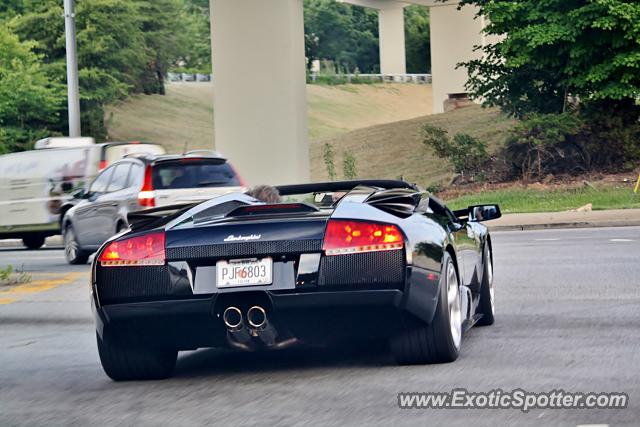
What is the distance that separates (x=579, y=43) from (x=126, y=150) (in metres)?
12.2

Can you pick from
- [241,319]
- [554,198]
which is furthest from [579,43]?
[241,319]

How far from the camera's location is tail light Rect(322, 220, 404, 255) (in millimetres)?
7887

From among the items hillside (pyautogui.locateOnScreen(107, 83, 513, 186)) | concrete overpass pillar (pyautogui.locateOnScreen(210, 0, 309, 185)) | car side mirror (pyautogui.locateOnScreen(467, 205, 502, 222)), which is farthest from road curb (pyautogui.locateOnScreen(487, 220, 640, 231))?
car side mirror (pyautogui.locateOnScreen(467, 205, 502, 222))

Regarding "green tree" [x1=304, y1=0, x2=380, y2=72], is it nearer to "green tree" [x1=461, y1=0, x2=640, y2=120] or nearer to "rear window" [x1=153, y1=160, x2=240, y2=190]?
"green tree" [x1=461, y1=0, x2=640, y2=120]

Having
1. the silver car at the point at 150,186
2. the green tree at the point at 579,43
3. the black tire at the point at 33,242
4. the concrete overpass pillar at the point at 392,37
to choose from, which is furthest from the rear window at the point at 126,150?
the concrete overpass pillar at the point at 392,37

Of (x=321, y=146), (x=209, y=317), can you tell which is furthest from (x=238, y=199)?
(x=321, y=146)

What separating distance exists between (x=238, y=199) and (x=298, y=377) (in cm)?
128

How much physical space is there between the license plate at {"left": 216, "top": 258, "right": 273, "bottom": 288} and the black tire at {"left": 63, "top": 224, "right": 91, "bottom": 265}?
13793mm

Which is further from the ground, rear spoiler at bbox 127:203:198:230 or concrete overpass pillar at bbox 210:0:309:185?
concrete overpass pillar at bbox 210:0:309:185

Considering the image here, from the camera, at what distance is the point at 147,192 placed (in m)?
19.8

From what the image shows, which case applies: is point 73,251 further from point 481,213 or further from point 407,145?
point 407,145

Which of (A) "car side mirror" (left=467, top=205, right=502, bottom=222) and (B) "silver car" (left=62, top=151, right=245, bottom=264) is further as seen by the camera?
(B) "silver car" (left=62, top=151, right=245, bottom=264)

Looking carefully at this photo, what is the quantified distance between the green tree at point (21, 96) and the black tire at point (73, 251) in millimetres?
32532

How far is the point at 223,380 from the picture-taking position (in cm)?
838
